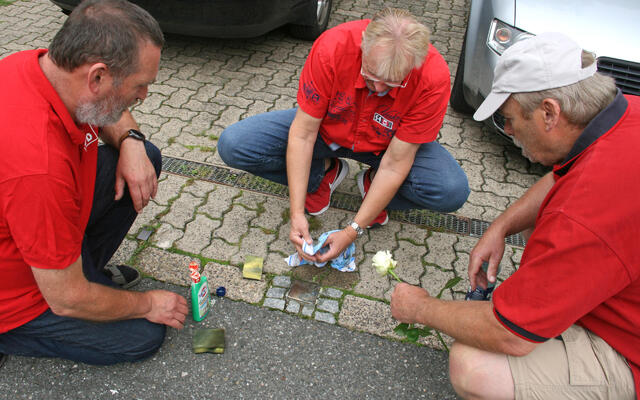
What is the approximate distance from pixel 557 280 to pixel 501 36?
242cm

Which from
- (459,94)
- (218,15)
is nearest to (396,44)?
(459,94)

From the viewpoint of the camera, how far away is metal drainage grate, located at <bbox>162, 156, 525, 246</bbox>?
120 inches

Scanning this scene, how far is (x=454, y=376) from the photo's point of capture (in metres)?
1.83

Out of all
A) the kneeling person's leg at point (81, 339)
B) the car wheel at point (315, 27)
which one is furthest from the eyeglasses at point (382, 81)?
the car wheel at point (315, 27)

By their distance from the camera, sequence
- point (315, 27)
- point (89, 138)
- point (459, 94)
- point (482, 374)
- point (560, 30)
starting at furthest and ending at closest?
point (315, 27) → point (459, 94) → point (560, 30) → point (89, 138) → point (482, 374)

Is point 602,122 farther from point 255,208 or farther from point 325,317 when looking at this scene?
point 255,208

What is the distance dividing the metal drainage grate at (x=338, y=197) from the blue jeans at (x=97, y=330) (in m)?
0.98

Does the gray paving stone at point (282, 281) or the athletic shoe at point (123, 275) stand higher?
A: the athletic shoe at point (123, 275)

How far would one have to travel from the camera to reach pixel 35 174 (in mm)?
1480

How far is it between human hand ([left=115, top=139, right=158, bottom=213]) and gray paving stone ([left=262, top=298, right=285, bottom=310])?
0.76m

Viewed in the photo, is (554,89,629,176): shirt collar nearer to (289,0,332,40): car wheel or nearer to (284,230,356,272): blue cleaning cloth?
(284,230,356,272): blue cleaning cloth

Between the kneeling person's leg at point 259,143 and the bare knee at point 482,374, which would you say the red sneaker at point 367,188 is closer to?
the kneeling person's leg at point 259,143

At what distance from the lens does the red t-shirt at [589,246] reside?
137cm

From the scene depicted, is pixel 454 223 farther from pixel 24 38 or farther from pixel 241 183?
pixel 24 38
